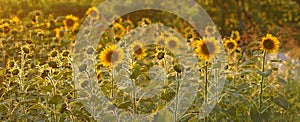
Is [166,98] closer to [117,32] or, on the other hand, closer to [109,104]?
[109,104]

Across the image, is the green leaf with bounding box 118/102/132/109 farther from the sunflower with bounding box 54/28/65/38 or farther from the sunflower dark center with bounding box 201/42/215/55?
the sunflower with bounding box 54/28/65/38

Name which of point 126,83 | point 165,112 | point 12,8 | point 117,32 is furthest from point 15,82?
point 12,8

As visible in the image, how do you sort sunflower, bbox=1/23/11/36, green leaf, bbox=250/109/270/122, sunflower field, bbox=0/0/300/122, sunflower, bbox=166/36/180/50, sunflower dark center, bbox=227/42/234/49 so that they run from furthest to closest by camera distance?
sunflower, bbox=1/23/11/36, sunflower dark center, bbox=227/42/234/49, sunflower, bbox=166/36/180/50, green leaf, bbox=250/109/270/122, sunflower field, bbox=0/0/300/122

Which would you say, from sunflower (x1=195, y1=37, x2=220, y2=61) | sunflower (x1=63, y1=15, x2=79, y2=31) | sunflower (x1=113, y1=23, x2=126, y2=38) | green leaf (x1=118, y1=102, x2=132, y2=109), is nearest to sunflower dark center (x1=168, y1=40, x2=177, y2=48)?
sunflower (x1=195, y1=37, x2=220, y2=61)

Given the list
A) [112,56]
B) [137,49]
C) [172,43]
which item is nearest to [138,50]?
[137,49]

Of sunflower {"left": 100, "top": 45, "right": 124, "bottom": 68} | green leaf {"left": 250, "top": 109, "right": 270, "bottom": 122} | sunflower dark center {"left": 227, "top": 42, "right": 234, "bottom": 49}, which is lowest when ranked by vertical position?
green leaf {"left": 250, "top": 109, "right": 270, "bottom": 122}

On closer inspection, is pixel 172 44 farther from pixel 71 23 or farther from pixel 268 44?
pixel 71 23

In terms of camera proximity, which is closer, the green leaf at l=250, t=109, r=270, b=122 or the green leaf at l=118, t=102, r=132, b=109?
the green leaf at l=118, t=102, r=132, b=109
